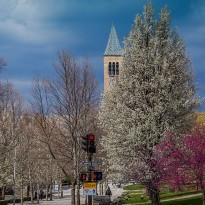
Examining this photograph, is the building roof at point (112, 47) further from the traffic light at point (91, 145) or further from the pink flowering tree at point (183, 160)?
the traffic light at point (91, 145)

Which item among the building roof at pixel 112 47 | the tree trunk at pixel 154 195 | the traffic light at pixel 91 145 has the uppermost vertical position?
the building roof at pixel 112 47

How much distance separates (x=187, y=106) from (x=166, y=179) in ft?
18.1

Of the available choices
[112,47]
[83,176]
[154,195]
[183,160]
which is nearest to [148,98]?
[183,160]

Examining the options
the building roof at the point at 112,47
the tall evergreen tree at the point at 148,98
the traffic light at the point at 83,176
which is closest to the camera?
the traffic light at the point at 83,176

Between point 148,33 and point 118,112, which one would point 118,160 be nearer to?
point 118,112

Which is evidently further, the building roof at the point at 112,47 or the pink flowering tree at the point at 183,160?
the building roof at the point at 112,47

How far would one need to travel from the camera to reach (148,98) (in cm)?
3136

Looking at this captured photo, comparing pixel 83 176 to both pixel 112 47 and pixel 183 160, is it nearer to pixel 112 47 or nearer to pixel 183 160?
pixel 183 160

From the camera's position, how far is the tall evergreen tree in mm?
30594

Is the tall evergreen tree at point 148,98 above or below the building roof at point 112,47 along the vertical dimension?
below

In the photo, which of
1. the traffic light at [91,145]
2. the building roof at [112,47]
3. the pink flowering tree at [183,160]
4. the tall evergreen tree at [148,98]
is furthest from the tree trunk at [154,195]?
the building roof at [112,47]

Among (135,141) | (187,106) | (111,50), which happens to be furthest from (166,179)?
(111,50)

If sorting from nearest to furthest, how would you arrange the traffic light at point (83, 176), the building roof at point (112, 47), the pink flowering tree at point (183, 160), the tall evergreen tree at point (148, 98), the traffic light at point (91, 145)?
the traffic light at point (91, 145), the traffic light at point (83, 176), the pink flowering tree at point (183, 160), the tall evergreen tree at point (148, 98), the building roof at point (112, 47)

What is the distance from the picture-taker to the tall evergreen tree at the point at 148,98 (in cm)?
3059
